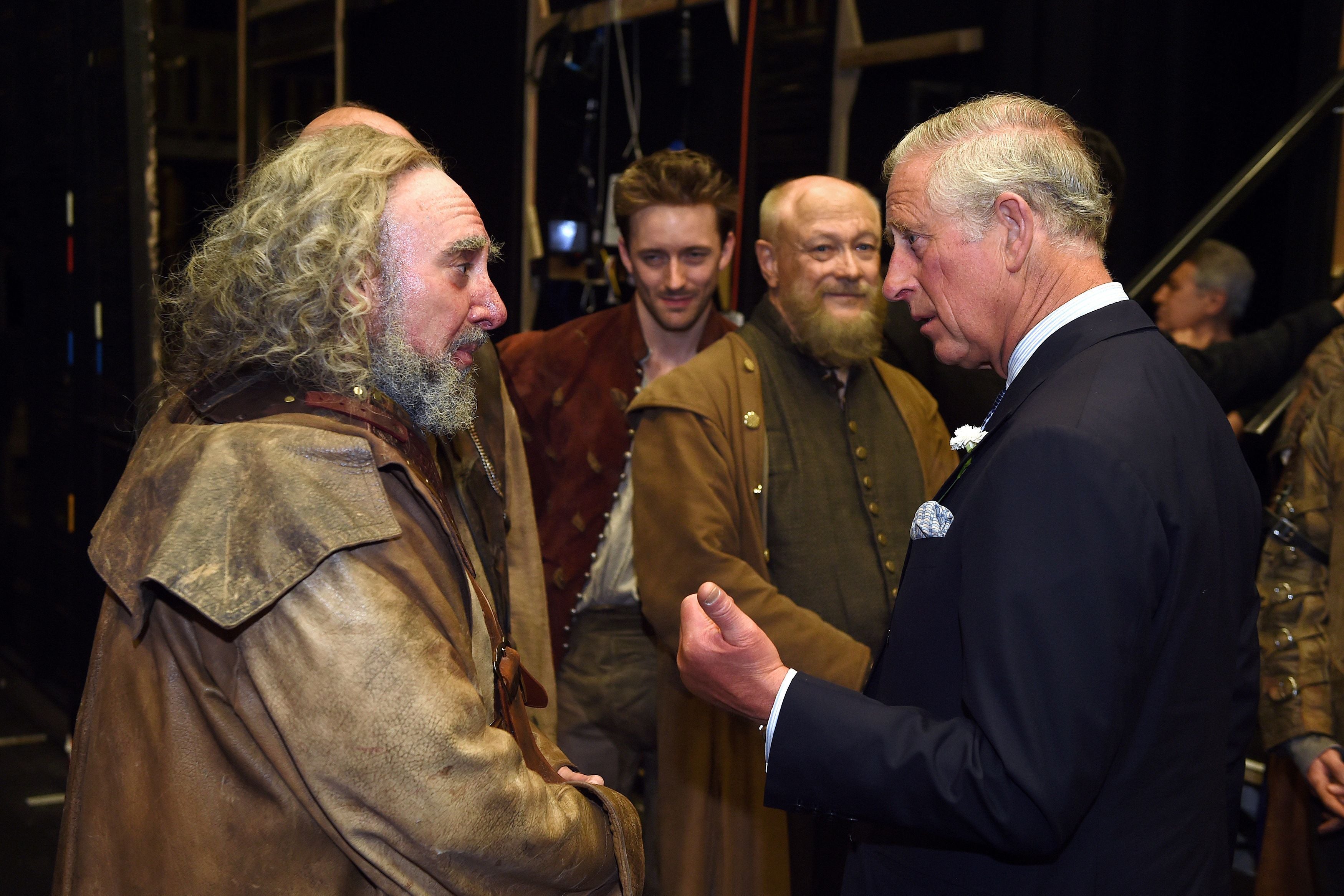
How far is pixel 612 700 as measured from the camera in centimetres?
287

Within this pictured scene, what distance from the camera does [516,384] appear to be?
123 inches

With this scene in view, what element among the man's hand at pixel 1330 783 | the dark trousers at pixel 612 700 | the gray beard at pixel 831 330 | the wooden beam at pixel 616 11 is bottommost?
the dark trousers at pixel 612 700

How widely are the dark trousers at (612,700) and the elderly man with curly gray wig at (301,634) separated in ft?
4.08

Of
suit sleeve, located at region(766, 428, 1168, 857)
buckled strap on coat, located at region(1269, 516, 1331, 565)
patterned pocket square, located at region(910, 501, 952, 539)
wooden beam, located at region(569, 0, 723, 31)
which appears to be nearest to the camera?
suit sleeve, located at region(766, 428, 1168, 857)

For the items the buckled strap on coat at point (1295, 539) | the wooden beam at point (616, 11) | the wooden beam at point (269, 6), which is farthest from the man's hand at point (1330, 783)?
the wooden beam at point (269, 6)

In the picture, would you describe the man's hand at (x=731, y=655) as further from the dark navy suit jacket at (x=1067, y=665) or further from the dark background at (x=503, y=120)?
the dark background at (x=503, y=120)

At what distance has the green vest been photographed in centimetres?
254

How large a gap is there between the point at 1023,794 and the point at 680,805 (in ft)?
4.92

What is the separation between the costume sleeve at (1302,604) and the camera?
2268 millimetres

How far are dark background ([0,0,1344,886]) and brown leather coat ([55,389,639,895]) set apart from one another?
2698 millimetres

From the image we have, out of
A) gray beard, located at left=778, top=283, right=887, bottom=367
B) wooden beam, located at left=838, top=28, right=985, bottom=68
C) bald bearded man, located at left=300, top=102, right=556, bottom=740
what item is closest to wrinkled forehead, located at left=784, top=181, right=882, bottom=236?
gray beard, located at left=778, top=283, right=887, bottom=367

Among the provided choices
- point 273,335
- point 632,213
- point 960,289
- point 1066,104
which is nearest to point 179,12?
point 632,213

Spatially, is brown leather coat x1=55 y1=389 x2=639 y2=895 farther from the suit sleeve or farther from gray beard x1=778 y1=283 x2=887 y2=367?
gray beard x1=778 y1=283 x2=887 y2=367

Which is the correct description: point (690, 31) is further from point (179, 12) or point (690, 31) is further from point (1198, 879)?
point (1198, 879)
